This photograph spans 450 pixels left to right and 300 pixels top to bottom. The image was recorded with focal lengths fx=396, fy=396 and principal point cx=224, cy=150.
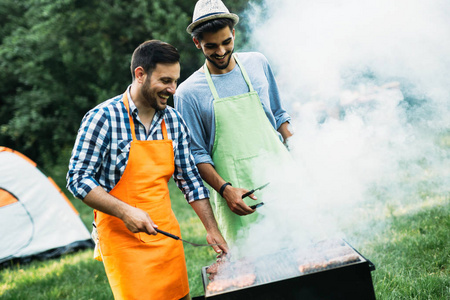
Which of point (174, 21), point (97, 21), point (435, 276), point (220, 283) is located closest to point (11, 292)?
point (220, 283)

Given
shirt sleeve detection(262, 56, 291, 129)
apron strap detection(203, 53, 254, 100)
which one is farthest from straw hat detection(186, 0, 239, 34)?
shirt sleeve detection(262, 56, 291, 129)

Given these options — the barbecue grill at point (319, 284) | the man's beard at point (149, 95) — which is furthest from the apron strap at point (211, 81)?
the barbecue grill at point (319, 284)

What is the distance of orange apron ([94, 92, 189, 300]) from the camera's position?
2203 mm

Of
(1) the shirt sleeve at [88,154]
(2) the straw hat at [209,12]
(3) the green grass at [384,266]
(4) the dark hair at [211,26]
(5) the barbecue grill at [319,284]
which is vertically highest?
(2) the straw hat at [209,12]

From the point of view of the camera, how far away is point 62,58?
40.2ft

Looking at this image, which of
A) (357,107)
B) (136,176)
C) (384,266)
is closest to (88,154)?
(136,176)

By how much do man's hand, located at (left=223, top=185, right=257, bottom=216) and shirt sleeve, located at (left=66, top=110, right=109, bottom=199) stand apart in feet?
2.57

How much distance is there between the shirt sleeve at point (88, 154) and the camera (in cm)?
206

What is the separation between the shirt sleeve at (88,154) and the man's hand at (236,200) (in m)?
0.78

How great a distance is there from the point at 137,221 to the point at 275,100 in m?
1.42

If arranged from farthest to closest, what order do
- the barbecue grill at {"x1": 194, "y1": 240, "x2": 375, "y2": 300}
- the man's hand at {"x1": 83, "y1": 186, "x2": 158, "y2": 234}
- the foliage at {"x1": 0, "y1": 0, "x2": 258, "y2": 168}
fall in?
the foliage at {"x1": 0, "y1": 0, "x2": 258, "y2": 168} < the man's hand at {"x1": 83, "y1": 186, "x2": 158, "y2": 234} < the barbecue grill at {"x1": 194, "y1": 240, "x2": 375, "y2": 300}

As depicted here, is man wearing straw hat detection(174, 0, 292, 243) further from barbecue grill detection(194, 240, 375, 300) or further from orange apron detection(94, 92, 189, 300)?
barbecue grill detection(194, 240, 375, 300)

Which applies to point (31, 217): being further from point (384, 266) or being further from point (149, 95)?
point (384, 266)

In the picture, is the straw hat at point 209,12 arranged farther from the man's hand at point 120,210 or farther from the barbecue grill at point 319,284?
the barbecue grill at point 319,284
